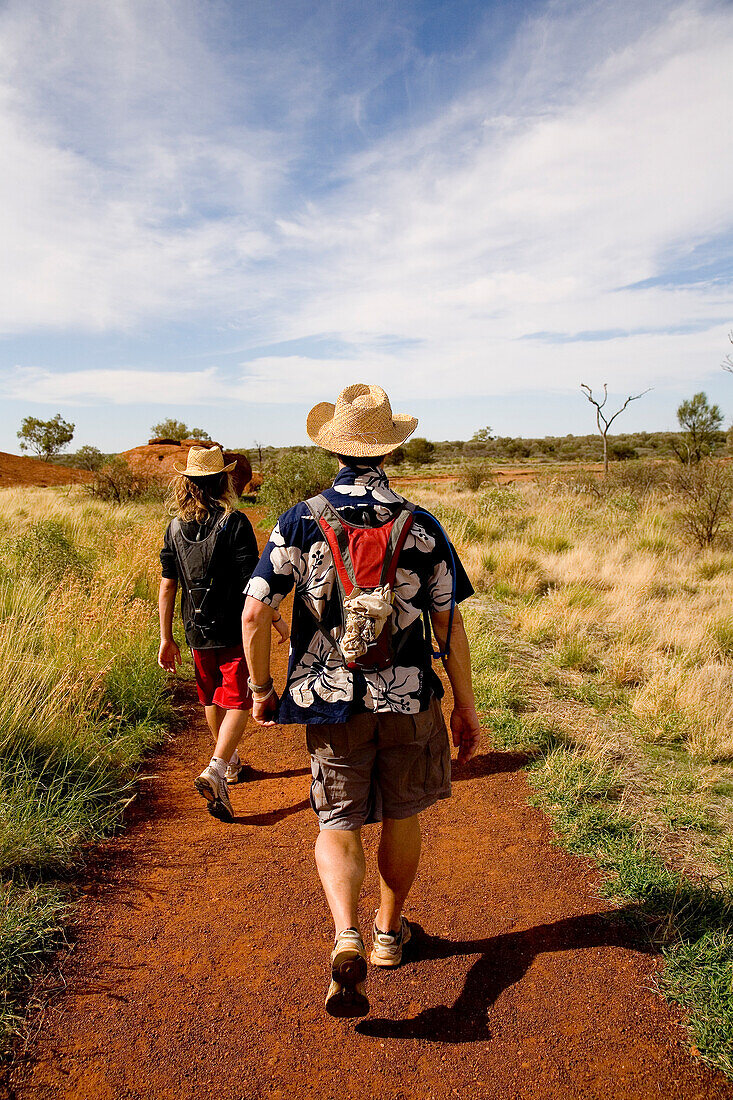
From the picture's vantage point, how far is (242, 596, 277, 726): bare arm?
2127 millimetres

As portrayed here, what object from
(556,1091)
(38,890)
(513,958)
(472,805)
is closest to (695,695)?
(472,805)

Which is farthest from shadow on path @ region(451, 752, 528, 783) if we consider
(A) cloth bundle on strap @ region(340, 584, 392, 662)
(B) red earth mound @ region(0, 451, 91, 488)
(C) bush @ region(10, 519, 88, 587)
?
(B) red earth mound @ region(0, 451, 91, 488)

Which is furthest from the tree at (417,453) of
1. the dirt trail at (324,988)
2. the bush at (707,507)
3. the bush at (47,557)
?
the dirt trail at (324,988)

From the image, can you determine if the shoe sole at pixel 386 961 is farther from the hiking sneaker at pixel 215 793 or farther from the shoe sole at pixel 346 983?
the hiking sneaker at pixel 215 793

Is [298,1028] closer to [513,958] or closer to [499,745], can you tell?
[513,958]

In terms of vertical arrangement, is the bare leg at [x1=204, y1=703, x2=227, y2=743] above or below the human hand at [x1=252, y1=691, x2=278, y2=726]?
below

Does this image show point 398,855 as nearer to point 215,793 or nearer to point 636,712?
point 215,793

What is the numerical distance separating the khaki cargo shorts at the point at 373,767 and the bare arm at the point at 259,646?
8.8 inches

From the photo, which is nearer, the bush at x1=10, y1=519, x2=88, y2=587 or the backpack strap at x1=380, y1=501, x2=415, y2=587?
the backpack strap at x1=380, y1=501, x2=415, y2=587

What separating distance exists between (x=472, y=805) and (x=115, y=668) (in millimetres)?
2840

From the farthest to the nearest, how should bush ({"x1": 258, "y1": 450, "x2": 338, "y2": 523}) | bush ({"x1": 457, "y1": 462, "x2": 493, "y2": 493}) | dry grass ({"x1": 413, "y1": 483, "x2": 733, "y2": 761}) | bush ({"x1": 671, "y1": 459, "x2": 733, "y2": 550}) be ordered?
bush ({"x1": 457, "y1": 462, "x2": 493, "y2": 493}), bush ({"x1": 258, "y1": 450, "x2": 338, "y2": 523}), bush ({"x1": 671, "y1": 459, "x2": 733, "y2": 550}), dry grass ({"x1": 413, "y1": 483, "x2": 733, "y2": 761})

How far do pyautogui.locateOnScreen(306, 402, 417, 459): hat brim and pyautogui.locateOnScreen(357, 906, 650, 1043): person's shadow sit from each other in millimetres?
1978

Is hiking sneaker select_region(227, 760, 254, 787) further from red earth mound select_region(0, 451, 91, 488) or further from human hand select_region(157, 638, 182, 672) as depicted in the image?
red earth mound select_region(0, 451, 91, 488)

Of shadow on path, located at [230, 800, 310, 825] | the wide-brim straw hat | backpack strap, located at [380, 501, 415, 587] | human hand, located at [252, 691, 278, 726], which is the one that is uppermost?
the wide-brim straw hat
